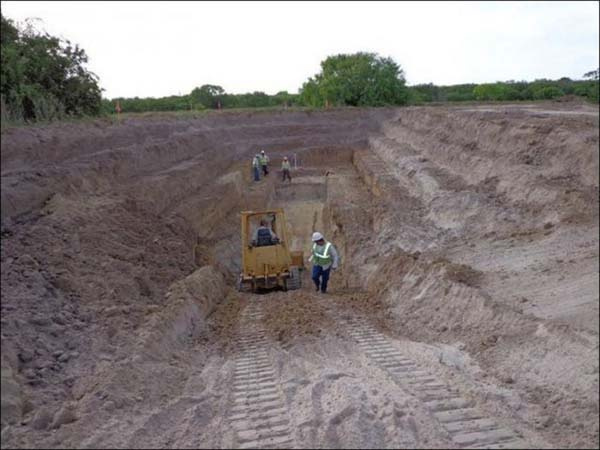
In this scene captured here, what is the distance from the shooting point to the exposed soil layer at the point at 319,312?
547 cm

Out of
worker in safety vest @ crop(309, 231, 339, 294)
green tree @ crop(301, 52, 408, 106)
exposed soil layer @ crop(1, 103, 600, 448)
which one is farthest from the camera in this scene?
green tree @ crop(301, 52, 408, 106)

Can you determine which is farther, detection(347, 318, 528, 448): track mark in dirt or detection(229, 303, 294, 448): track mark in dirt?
detection(229, 303, 294, 448): track mark in dirt

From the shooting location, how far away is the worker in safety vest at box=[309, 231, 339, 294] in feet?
38.1

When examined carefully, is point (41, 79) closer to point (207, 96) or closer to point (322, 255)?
point (322, 255)

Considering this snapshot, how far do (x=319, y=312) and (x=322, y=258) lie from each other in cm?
232

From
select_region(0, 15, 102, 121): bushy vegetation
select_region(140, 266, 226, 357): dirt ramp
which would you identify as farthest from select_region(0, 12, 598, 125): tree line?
select_region(140, 266, 226, 357): dirt ramp

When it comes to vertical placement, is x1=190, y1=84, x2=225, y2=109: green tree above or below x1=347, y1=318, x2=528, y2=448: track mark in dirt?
above

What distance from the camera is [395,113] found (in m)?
34.2

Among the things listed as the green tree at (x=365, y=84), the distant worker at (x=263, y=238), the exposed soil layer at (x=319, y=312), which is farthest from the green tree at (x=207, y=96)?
the distant worker at (x=263, y=238)

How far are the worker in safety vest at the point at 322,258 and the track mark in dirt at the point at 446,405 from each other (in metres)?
3.86

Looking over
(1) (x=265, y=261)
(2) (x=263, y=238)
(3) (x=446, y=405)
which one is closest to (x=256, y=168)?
(2) (x=263, y=238)

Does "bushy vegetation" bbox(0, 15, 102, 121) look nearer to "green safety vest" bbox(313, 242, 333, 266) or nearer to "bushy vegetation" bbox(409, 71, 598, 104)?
"green safety vest" bbox(313, 242, 333, 266)

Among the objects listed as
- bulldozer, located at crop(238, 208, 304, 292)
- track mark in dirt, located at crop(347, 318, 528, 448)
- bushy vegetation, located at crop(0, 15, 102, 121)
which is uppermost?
bushy vegetation, located at crop(0, 15, 102, 121)

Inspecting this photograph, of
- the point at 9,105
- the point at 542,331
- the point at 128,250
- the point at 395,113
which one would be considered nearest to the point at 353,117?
the point at 395,113
